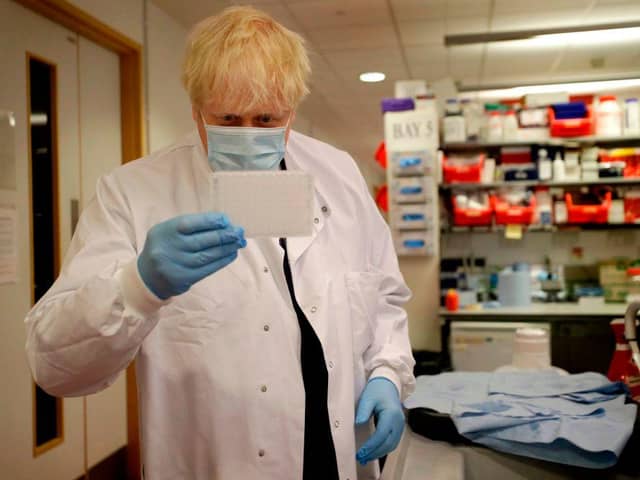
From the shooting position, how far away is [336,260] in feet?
4.24

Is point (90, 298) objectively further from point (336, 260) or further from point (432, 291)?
point (432, 291)

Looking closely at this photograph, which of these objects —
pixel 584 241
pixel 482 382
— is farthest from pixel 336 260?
pixel 584 241

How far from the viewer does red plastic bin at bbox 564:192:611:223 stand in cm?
407

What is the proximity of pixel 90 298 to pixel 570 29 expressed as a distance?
3566mm

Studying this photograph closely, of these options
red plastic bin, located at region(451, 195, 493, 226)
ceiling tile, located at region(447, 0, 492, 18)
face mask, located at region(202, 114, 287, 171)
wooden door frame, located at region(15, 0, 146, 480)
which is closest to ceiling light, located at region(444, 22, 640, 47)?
ceiling tile, located at region(447, 0, 492, 18)

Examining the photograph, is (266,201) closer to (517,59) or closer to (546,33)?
(546,33)

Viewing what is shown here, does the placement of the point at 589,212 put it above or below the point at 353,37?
below

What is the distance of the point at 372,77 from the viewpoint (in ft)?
19.3

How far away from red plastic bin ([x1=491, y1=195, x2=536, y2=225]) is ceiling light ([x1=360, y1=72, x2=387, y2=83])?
7.09 ft

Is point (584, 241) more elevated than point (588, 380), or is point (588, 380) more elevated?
point (584, 241)

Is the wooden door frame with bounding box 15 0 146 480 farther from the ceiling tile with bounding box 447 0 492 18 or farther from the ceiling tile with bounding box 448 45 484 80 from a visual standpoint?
the ceiling tile with bounding box 448 45 484 80

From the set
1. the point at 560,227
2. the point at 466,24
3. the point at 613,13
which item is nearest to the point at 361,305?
the point at 560,227

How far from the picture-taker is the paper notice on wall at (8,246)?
Result: 251 centimetres

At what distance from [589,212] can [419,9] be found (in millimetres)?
1751
